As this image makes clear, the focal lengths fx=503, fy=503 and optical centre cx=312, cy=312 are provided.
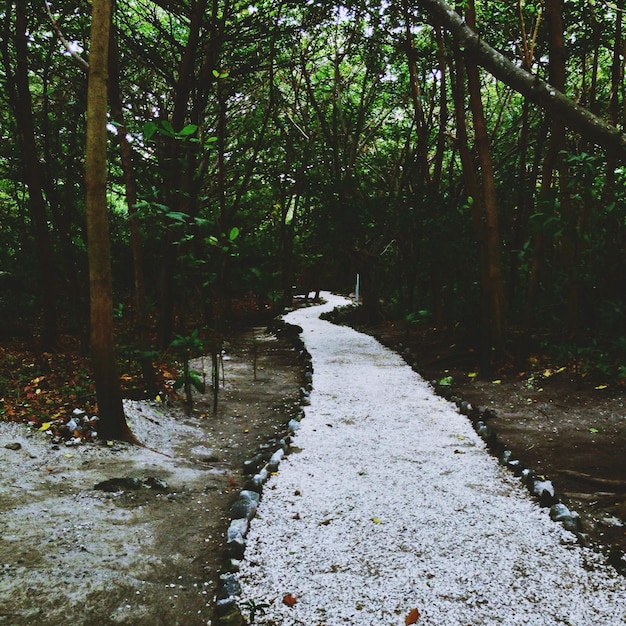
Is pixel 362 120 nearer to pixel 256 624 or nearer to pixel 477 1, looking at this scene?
pixel 477 1

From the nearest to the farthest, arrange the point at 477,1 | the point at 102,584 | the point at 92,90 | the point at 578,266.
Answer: the point at 102,584
the point at 92,90
the point at 578,266
the point at 477,1

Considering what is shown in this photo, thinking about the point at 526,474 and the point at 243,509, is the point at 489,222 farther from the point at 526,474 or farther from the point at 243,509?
the point at 243,509

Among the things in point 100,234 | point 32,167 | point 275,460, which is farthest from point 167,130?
point 32,167

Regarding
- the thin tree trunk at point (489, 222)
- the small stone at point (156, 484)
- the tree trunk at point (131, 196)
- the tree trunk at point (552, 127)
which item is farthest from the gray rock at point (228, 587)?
the thin tree trunk at point (489, 222)

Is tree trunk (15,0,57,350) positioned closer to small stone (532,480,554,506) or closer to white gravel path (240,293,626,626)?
white gravel path (240,293,626,626)

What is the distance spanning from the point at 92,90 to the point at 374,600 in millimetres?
4438

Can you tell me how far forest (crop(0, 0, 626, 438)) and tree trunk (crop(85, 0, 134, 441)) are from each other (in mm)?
18

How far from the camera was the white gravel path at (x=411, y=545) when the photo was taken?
261cm

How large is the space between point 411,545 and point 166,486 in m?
2.02

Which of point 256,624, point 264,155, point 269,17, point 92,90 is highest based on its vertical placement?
point 269,17

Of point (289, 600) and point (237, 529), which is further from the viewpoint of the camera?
point (237, 529)

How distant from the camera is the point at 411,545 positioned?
321 cm

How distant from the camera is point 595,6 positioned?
22.3 feet

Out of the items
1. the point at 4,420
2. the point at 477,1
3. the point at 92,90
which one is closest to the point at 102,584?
the point at 4,420
